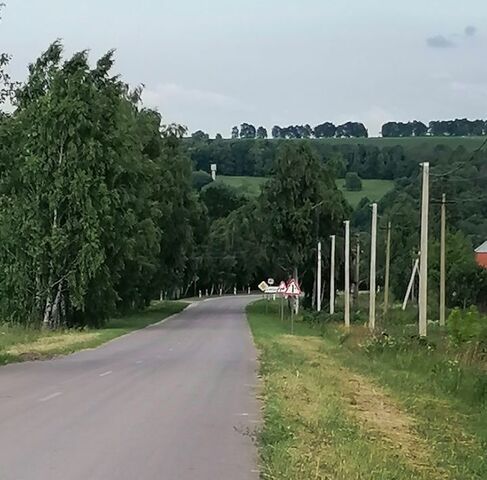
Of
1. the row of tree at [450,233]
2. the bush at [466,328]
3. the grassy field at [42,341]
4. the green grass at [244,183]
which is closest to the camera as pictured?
the bush at [466,328]

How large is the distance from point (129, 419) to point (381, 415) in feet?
14.3

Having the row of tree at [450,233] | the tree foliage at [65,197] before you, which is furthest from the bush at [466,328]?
the tree foliage at [65,197]

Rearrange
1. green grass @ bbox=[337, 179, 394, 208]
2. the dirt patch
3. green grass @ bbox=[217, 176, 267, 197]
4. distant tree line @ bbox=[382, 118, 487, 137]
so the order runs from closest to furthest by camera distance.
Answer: the dirt patch
distant tree line @ bbox=[382, 118, 487, 137]
green grass @ bbox=[337, 179, 394, 208]
green grass @ bbox=[217, 176, 267, 197]

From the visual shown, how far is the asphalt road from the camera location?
11.4 metres

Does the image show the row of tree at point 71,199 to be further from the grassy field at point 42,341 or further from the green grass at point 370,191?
the green grass at point 370,191

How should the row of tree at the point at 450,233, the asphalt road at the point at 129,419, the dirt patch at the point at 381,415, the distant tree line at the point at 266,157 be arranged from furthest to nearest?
1. the distant tree line at the point at 266,157
2. the row of tree at the point at 450,233
3. the dirt patch at the point at 381,415
4. the asphalt road at the point at 129,419

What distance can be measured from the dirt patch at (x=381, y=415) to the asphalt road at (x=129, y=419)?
5.89 feet

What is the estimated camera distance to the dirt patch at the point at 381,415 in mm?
12735

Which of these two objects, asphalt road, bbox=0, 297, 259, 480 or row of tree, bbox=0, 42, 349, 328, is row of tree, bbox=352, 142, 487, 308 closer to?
row of tree, bbox=0, 42, 349, 328

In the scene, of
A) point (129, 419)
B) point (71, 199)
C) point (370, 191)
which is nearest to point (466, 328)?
point (129, 419)

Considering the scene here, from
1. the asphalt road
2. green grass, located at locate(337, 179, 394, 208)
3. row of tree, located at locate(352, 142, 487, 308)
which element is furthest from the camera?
green grass, located at locate(337, 179, 394, 208)

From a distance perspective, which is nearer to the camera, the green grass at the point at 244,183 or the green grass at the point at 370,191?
the green grass at the point at 370,191

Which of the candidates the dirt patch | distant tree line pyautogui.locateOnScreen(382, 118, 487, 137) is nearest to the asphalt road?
the dirt patch

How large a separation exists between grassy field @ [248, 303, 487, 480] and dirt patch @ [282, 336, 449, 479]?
0.02 metres
